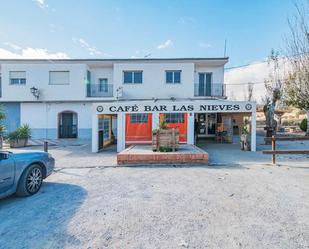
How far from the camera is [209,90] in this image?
59.6ft

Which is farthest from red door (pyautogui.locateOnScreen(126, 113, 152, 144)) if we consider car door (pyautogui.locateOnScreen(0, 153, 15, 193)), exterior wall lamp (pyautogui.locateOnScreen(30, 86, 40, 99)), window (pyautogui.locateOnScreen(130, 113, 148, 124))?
exterior wall lamp (pyautogui.locateOnScreen(30, 86, 40, 99))

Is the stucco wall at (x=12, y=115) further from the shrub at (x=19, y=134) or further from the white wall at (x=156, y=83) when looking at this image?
the white wall at (x=156, y=83)

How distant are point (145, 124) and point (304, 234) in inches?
361

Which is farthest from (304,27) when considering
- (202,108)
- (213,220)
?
(213,220)

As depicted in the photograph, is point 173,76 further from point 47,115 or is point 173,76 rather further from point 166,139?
point 47,115

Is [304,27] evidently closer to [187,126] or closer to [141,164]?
[187,126]

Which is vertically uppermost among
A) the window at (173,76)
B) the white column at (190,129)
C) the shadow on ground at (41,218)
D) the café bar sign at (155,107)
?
the window at (173,76)

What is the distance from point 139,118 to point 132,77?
7.39 meters

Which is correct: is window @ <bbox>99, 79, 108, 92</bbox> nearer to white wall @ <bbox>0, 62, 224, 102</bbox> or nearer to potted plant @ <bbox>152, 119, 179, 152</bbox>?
white wall @ <bbox>0, 62, 224, 102</bbox>

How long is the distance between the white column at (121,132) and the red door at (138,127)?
0.84 ft

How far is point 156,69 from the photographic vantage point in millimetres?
17547

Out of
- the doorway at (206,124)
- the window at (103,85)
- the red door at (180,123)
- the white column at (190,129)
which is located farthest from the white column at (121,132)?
the doorway at (206,124)

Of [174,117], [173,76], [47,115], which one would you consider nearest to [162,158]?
[174,117]

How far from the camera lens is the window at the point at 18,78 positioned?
17719mm
